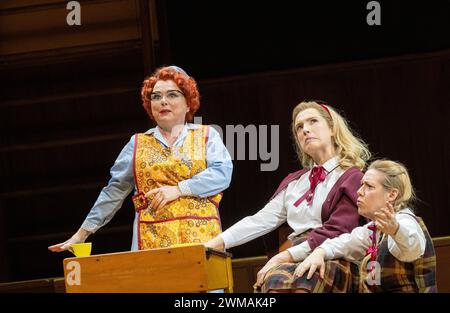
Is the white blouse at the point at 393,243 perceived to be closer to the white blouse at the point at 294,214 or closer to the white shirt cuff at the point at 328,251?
the white shirt cuff at the point at 328,251

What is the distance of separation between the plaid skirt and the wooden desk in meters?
0.20

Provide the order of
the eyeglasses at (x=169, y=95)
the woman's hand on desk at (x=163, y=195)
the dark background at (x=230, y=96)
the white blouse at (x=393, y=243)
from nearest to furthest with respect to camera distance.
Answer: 1. the white blouse at (x=393, y=243)
2. the woman's hand on desk at (x=163, y=195)
3. the eyeglasses at (x=169, y=95)
4. the dark background at (x=230, y=96)

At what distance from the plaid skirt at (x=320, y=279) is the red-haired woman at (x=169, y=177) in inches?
22.7

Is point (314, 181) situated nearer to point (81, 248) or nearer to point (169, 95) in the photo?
point (169, 95)

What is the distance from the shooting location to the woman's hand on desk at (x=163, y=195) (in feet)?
11.0

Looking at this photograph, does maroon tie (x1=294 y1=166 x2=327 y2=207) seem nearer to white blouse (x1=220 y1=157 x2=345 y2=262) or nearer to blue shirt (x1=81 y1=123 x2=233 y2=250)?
white blouse (x1=220 y1=157 x2=345 y2=262)

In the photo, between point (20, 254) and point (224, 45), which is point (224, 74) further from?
point (20, 254)

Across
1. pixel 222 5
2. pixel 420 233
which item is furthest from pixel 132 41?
pixel 420 233

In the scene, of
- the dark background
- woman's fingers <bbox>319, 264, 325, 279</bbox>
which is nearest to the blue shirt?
woman's fingers <bbox>319, 264, 325, 279</bbox>

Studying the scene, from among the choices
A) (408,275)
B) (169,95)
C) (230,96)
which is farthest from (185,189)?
(230,96)

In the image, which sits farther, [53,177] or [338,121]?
[53,177]

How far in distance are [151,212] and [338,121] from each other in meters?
0.77

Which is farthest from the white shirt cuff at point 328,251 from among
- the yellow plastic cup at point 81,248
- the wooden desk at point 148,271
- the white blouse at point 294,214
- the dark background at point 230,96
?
the dark background at point 230,96

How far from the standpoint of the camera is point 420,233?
2.72 m
